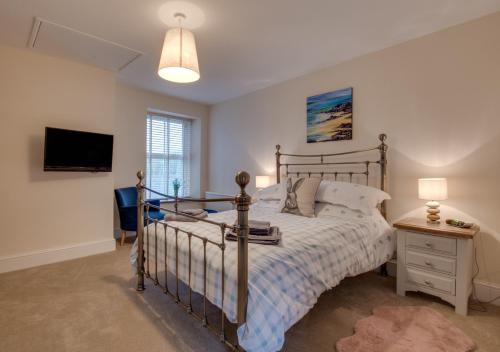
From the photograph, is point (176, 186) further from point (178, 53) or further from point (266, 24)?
point (266, 24)

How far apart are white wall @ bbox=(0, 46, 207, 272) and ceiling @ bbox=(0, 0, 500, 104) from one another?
44cm

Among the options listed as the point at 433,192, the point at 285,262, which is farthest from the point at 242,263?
the point at 433,192

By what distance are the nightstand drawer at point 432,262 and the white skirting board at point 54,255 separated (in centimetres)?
355

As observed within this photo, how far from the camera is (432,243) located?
2.22 metres

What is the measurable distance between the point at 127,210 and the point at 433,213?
3671mm

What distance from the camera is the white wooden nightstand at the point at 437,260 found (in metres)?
2.08

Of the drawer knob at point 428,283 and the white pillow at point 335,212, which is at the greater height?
the white pillow at point 335,212

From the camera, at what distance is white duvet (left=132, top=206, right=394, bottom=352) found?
134cm

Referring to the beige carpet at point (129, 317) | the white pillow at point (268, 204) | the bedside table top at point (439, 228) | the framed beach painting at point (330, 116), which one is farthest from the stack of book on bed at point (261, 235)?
the framed beach painting at point (330, 116)

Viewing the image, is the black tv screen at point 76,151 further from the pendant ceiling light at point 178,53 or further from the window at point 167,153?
the pendant ceiling light at point 178,53

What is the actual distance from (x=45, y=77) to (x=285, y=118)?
9.98 ft

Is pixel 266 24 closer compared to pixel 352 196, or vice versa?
pixel 266 24

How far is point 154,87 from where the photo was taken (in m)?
4.27

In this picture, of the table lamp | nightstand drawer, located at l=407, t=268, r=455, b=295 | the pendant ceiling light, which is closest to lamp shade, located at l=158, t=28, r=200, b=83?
the pendant ceiling light
